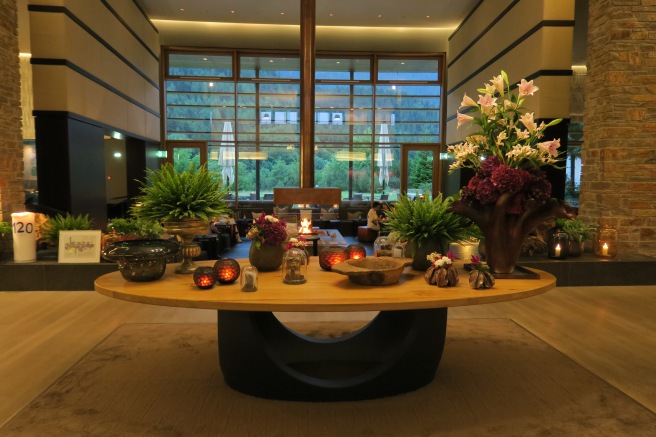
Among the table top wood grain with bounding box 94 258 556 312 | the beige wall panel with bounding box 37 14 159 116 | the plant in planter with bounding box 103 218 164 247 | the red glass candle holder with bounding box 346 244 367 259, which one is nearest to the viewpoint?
the table top wood grain with bounding box 94 258 556 312

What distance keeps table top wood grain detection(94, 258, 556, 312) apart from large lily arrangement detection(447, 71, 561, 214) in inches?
17.6

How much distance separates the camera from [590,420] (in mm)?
2344

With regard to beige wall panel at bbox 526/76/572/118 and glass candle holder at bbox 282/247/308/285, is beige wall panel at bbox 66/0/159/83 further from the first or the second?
beige wall panel at bbox 526/76/572/118

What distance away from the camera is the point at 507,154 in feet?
8.10

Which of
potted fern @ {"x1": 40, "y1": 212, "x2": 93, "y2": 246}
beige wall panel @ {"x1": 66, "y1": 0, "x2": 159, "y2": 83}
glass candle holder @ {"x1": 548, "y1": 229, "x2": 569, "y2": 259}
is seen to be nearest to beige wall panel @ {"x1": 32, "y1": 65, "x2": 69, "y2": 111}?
beige wall panel @ {"x1": 66, "y1": 0, "x2": 159, "y2": 83}

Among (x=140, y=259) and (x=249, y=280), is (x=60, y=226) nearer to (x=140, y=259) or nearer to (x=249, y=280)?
(x=140, y=259)

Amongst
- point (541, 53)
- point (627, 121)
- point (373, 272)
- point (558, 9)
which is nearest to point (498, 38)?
point (558, 9)

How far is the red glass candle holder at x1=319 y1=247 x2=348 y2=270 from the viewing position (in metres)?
2.71

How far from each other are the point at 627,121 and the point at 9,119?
7.72 m

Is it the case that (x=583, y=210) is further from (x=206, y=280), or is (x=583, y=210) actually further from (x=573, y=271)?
(x=206, y=280)

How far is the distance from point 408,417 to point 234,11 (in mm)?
10619

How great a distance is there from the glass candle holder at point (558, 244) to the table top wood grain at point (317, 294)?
3137 millimetres

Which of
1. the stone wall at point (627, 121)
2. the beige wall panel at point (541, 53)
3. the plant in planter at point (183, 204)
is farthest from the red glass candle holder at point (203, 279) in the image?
the beige wall panel at point (541, 53)

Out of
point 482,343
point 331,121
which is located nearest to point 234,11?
point 331,121
